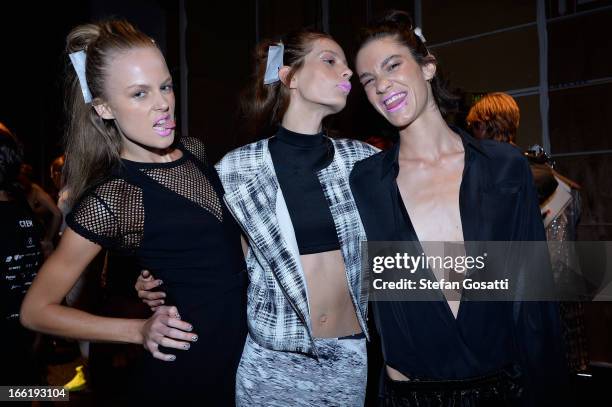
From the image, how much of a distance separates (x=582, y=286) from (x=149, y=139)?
134 inches

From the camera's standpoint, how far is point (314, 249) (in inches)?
80.2

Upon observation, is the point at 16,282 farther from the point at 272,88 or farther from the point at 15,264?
the point at 272,88

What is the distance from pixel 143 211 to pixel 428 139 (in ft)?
3.51

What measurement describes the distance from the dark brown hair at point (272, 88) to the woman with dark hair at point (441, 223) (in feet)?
1.26

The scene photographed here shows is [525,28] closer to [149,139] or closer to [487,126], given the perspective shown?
[487,126]

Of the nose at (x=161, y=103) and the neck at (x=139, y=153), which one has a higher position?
the nose at (x=161, y=103)

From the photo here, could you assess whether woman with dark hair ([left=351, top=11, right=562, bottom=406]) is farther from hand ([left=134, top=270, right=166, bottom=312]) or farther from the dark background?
hand ([left=134, top=270, right=166, bottom=312])

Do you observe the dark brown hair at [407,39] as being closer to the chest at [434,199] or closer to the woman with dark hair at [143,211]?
the chest at [434,199]

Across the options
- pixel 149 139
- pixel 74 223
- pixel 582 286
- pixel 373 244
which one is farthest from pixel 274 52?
pixel 582 286

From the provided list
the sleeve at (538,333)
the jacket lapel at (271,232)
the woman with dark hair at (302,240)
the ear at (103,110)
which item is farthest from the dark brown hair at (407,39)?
the ear at (103,110)

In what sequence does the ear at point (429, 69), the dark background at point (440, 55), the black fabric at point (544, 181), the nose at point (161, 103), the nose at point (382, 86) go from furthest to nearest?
the dark background at point (440, 55) → the black fabric at point (544, 181) → the ear at point (429, 69) → the nose at point (382, 86) → the nose at point (161, 103)

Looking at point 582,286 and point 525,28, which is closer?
point 582,286

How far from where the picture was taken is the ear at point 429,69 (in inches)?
77.6

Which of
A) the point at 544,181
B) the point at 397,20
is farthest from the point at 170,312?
the point at 544,181
